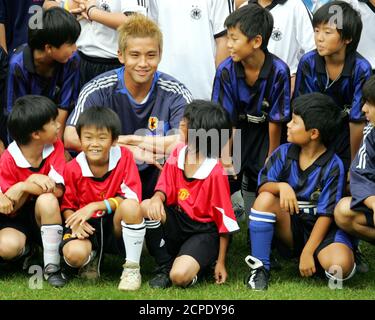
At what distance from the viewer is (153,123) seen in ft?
22.0

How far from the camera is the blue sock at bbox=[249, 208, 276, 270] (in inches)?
242

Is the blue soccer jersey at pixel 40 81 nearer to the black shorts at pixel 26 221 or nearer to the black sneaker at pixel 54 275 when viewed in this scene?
the black shorts at pixel 26 221

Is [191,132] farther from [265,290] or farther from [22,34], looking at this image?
[22,34]

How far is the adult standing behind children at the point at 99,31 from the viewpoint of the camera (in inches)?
279

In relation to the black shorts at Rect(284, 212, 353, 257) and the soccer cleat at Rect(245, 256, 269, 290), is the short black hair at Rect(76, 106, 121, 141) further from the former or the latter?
the black shorts at Rect(284, 212, 353, 257)

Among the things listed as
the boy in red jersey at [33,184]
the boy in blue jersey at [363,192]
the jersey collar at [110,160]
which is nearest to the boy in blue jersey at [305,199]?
the boy in blue jersey at [363,192]

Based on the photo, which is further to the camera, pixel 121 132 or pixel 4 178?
pixel 121 132

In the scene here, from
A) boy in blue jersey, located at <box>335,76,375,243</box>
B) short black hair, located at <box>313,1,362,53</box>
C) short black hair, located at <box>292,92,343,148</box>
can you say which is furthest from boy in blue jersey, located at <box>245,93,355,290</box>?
short black hair, located at <box>313,1,362,53</box>

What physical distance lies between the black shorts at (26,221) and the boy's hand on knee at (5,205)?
17 cm

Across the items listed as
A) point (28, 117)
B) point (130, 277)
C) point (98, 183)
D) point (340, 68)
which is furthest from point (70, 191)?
point (340, 68)

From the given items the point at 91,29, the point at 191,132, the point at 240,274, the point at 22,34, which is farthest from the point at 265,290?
the point at 22,34

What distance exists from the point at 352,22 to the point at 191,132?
4.46 feet

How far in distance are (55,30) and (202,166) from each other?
55.5 inches

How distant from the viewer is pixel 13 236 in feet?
20.2
